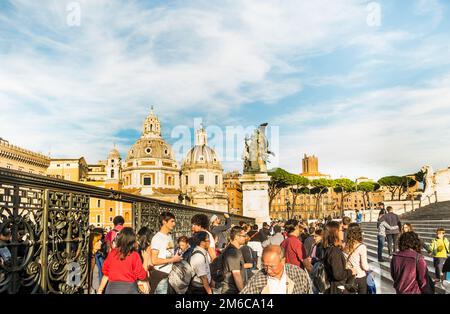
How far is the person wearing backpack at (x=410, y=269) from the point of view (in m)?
5.20

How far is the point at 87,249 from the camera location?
6.35 m

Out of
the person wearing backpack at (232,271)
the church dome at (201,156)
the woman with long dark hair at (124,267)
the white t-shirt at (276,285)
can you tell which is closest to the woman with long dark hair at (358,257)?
the person wearing backpack at (232,271)

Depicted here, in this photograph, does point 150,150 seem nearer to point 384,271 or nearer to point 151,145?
point 151,145

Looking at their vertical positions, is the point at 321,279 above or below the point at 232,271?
below

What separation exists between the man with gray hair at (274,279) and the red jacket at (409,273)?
1.75 m

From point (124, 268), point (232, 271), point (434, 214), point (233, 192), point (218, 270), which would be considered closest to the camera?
point (124, 268)

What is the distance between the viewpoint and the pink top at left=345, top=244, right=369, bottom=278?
5.86 metres

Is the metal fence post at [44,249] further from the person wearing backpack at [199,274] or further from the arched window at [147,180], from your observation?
the arched window at [147,180]

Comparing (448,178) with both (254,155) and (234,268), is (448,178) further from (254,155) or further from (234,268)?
(234,268)

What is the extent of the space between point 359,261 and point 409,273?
0.73m

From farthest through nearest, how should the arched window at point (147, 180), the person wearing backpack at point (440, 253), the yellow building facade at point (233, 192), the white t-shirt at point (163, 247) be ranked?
the yellow building facade at point (233, 192) < the arched window at point (147, 180) < the person wearing backpack at point (440, 253) < the white t-shirt at point (163, 247)

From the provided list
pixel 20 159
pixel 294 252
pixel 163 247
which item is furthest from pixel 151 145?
pixel 163 247

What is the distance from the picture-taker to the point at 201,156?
408 ft
